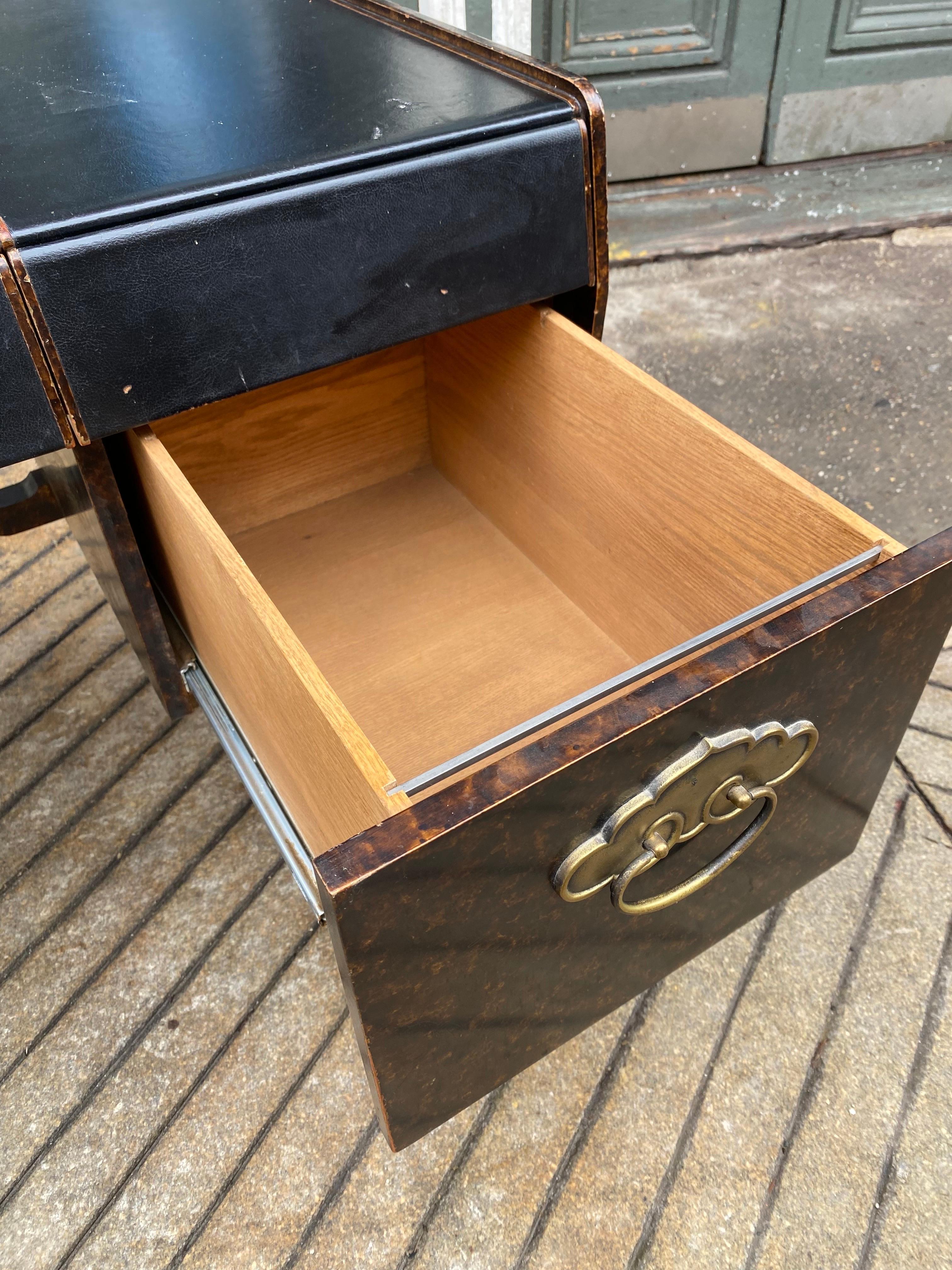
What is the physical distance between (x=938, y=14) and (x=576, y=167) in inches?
79.8

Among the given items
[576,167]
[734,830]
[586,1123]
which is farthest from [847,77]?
[586,1123]

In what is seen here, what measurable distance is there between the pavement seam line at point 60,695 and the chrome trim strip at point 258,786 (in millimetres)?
247

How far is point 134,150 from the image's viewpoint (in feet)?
2.60

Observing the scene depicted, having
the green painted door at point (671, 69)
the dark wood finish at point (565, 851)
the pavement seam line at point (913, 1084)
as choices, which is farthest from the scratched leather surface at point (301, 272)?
the green painted door at point (671, 69)

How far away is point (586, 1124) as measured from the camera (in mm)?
854

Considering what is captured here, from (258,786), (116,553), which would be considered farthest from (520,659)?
(116,553)

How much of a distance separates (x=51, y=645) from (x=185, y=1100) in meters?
0.68

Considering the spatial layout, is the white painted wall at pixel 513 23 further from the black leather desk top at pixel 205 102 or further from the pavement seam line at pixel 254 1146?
the pavement seam line at pixel 254 1146

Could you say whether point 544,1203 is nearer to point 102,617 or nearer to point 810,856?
point 810,856

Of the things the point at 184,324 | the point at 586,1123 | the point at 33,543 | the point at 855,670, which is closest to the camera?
the point at 855,670

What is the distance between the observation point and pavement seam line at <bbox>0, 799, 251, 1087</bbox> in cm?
92

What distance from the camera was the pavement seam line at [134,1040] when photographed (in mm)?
836

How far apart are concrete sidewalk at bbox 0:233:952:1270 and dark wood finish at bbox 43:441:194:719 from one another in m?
0.15

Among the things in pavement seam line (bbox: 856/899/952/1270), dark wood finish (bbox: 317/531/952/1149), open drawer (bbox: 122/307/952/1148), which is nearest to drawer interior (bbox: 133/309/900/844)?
open drawer (bbox: 122/307/952/1148)
